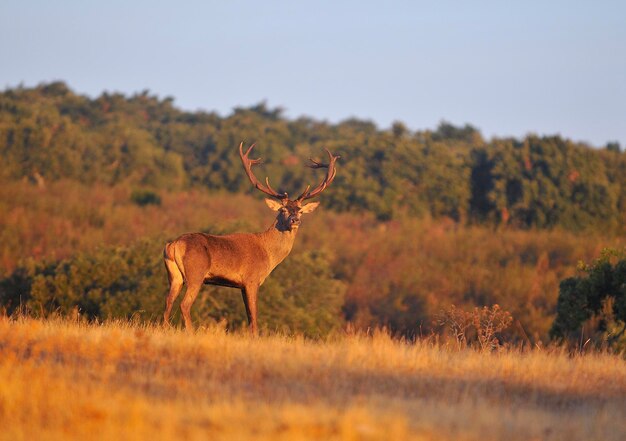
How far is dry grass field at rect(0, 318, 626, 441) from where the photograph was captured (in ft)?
25.7

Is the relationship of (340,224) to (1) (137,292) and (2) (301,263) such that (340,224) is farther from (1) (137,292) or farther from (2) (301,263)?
(1) (137,292)

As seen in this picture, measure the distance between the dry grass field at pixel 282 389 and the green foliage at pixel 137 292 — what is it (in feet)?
53.7

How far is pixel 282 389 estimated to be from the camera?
9.44 metres

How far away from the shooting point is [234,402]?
857 cm

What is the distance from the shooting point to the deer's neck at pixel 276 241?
1488 centimetres

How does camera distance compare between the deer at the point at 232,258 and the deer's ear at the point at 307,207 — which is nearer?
the deer at the point at 232,258

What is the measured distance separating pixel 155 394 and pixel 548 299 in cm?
3244

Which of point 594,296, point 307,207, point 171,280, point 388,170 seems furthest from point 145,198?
point 171,280

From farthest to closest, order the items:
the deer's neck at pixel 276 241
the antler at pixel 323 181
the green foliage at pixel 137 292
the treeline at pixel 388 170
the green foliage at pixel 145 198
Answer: the treeline at pixel 388 170 → the green foliage at pixel 145 198 → the green foliage at pixel 137 292 → the antler at pixel 323 181 → the deer's neck at pixel 276 241

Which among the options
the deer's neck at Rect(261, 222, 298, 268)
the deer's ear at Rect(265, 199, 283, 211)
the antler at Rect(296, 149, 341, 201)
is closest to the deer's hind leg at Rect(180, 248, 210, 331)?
the deer's neck at Rect(261, 222, 298, 268)

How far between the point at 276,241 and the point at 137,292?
1547cm

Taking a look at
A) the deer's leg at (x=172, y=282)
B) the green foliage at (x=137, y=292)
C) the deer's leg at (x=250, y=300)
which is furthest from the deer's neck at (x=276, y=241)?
the green foliage at (x=137, y=292)

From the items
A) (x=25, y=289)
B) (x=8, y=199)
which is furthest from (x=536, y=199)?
(x=25, y=289)

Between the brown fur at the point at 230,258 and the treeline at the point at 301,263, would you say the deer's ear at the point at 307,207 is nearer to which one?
the brown fur at the point at 230,258
